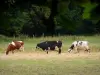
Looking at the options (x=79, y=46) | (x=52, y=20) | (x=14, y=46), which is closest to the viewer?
(x=52, y=20)

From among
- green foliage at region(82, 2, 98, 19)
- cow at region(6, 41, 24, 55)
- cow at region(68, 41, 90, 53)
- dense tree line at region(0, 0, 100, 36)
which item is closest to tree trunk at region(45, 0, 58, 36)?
dense tree line at region(0, 0, 100, 36)

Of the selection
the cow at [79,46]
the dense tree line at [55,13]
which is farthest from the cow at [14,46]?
the dense tree line at [55,13]

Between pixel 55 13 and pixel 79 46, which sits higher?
pixel 79 46

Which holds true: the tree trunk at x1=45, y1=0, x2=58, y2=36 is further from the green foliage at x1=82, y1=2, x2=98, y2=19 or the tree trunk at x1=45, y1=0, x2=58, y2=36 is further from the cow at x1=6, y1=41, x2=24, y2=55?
the cow at x1=6, y1=41, x2=24, y2=55

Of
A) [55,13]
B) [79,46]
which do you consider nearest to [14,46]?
[79,46]

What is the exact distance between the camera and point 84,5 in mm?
1181

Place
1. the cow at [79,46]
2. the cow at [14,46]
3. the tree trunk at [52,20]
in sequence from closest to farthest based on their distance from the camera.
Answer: the tree trunk at [52,20] → the cow at [14,46] → the cow at [79,46]

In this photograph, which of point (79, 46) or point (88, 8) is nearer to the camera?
point (88, 8)

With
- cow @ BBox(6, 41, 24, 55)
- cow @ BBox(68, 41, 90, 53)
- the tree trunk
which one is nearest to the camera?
the tree trunk

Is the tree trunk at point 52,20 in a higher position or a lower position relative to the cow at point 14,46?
lower

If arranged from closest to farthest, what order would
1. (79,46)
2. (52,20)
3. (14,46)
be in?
(52,20) < (14,46) < (79,46)

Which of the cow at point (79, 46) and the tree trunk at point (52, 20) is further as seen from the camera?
the cow at point (79, 46)

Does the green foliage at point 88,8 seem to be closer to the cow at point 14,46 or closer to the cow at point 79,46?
the cow at point 14,46

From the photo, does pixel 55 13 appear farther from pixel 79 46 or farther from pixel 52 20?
pixel 79 46
